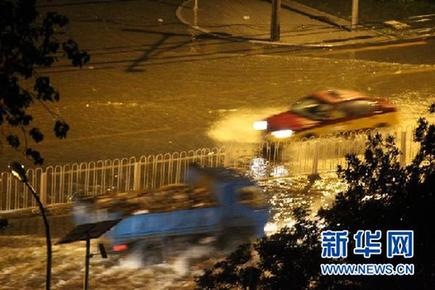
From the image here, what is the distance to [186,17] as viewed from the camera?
41.0 metres

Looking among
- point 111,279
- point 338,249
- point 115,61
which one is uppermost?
point 115,61

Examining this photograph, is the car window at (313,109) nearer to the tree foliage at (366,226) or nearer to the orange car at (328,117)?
the orange car at (328,117)

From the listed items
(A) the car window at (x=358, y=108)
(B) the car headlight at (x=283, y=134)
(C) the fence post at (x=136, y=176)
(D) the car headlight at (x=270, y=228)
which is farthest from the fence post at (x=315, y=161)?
(C) the fence post at (x=136, y=176)

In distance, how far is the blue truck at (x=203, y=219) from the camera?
17.7 m

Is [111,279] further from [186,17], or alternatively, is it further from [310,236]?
[186,17]

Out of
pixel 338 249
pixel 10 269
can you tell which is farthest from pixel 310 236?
pixel 10 269

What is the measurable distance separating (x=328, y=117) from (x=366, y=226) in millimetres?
14510

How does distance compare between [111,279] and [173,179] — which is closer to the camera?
[111,279]

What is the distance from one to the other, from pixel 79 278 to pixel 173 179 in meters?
5.46

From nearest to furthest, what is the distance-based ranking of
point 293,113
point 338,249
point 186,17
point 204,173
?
point 338,249
point 204,173
point 293,113
point 186,17

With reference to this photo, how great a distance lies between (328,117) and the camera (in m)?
24.6

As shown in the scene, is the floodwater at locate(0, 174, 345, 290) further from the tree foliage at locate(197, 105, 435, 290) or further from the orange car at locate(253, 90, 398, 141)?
the tree foliage at locate(197, 105, 435, 290)

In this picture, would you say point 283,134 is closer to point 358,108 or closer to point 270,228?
point 358,108

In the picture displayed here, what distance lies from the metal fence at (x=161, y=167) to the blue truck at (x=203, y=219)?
1.80 meters
